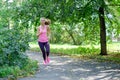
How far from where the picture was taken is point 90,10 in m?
16.7

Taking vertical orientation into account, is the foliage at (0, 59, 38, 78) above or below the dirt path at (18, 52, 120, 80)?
above

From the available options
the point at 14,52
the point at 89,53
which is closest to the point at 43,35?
the point at 14,52

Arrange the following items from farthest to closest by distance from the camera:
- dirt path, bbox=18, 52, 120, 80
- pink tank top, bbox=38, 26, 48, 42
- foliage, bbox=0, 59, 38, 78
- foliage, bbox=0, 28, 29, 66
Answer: pink tank top, bbox=38, 26, 48, 42, foliage, bbox=0, 28, 29, 66, dirt path, bbox=18, 52, 120, 80, foliage, bbox=0, 59, 38, 78

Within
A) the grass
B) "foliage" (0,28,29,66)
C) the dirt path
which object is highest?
"foliage" (0,28,29,66)

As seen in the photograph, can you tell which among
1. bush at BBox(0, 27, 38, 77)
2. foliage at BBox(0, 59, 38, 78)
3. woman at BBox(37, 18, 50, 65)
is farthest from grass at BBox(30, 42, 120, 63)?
foliage at BBox(0, 59, 38, 78)

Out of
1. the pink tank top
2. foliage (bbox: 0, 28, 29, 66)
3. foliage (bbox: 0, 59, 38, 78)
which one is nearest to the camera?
foliage (bbox: 0, 59, 38, 78)

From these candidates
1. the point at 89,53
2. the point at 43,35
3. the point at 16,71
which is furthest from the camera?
the point at 89,53

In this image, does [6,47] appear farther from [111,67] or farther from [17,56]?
[111,67]

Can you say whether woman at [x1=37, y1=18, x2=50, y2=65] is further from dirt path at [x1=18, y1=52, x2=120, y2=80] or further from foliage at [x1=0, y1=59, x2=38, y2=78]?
foliage at [x1=0, y1=59, x2=38, y2=78]

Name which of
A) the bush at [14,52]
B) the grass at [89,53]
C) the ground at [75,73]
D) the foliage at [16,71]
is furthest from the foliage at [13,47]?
the grass at [89,53]

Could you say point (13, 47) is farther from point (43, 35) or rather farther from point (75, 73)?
point (75, 73)

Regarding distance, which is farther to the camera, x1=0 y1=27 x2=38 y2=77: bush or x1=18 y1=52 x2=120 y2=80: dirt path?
x1=0 y1=27 x2=38 y2=77: bush

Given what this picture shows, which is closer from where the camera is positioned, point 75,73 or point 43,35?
point 75,73

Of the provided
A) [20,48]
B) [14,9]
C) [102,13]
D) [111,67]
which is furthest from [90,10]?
[20,48]
